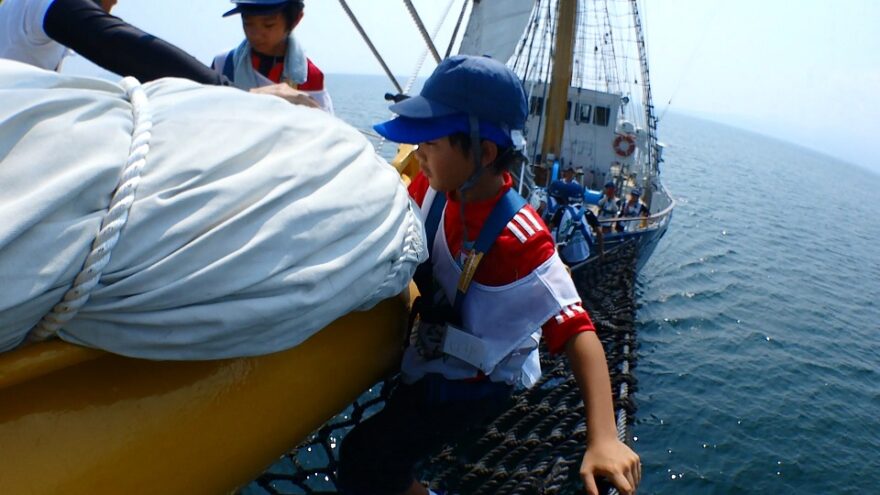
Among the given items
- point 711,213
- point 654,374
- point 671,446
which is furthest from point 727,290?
point 711,213

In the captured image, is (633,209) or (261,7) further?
(633,209)

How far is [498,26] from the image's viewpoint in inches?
574

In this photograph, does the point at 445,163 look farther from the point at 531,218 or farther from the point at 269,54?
the point at 269,54

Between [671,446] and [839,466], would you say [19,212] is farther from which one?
[839,466]

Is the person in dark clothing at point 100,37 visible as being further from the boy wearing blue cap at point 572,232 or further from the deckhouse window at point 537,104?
the deckhouse window at point 537,104

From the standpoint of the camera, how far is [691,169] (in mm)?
60750

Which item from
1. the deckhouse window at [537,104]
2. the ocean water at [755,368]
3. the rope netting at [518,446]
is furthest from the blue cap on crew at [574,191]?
the deckhouse window at [537,104]

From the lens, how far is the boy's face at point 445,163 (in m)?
1.87

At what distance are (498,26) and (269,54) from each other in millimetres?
13280

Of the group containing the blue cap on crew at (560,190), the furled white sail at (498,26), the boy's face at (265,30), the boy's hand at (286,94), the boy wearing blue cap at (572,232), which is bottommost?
the boy wearing blue cap at (572,232)

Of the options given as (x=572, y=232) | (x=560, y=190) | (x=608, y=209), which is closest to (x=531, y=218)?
(x=572, y=232)

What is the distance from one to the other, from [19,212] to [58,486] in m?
0.48

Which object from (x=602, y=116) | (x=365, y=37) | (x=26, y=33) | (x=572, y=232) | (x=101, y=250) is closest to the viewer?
(x=101, y=250)

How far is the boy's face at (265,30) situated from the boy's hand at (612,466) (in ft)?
5.80
